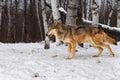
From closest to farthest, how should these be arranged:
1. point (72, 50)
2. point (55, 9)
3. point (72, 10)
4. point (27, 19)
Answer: point (72, 50)
point (72, 10)
point (55, 9)
point (27, 19)

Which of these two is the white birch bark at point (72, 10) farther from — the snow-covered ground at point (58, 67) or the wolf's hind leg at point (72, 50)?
the wolf's hind leg at point (72, 50)

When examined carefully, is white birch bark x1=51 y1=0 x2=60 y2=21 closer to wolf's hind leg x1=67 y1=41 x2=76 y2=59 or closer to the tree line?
wolf's hind leg x1=67 y1=41 x2=76 y2=59

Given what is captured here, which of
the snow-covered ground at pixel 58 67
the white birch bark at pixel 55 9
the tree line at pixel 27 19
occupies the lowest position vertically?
the tree line at pixel 27 19

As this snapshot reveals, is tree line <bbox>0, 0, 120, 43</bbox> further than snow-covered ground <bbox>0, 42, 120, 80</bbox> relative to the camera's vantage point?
Yes

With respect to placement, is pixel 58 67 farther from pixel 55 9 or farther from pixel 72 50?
pixel 55 9

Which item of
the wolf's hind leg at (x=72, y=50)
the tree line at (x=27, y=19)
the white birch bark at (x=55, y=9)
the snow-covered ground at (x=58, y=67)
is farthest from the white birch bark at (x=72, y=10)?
the tree line at (x=27, y=19)

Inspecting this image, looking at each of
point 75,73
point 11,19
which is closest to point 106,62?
point 75,73

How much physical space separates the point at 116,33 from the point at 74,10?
385cm

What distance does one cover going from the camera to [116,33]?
17656 millimetres

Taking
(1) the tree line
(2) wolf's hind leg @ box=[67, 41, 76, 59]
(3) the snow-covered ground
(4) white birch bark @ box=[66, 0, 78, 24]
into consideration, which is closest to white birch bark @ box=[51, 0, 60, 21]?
(4) white birch bark @ box=[66, 0, 78, 24]

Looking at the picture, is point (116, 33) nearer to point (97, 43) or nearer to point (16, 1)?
point (97, 43)

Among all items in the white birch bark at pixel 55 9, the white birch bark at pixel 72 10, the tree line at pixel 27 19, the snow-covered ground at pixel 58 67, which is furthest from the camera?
the tree line at pixel 27 19

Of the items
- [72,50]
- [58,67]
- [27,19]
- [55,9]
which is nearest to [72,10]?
[55,9]

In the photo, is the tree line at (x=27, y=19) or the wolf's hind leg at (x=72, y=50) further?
the tree line at (x=27, y=19)
